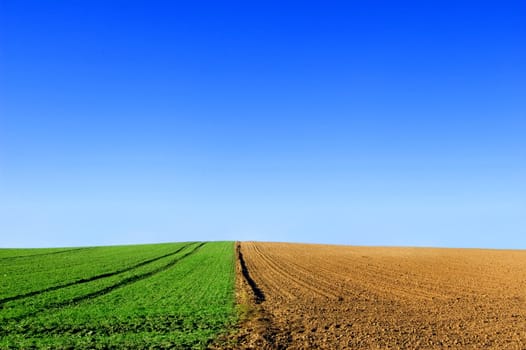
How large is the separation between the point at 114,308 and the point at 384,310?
11748 millimetres

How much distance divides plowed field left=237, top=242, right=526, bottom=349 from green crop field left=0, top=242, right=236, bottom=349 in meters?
1.67

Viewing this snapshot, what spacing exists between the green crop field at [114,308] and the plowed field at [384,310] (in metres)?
1.67

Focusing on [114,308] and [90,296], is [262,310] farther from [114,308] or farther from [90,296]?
[90,296]

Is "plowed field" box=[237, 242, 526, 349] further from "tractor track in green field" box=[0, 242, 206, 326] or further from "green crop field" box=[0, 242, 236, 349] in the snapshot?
"tractor track in green field" box=[0, 242, 206, 326]

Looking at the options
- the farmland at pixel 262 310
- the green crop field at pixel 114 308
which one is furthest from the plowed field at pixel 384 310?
the green crop field at pixel 114 308

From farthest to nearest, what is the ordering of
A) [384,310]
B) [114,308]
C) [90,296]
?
1. [90,296]
2. [114,308]
3. [384,310]

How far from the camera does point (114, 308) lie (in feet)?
67.3

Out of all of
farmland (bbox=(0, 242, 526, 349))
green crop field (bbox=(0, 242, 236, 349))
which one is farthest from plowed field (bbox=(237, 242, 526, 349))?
green crop field (bbox=(0, 242, 236, 349))

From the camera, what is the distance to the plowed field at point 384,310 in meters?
15.3

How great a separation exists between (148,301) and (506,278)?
24207mm

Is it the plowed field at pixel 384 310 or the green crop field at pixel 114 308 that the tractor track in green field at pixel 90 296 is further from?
the plowed field at pixel 384 310

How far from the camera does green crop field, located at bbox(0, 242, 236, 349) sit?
15062 millimetres

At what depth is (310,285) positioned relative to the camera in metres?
28.0

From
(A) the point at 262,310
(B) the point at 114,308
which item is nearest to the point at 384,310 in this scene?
(A) the point at 262,310
